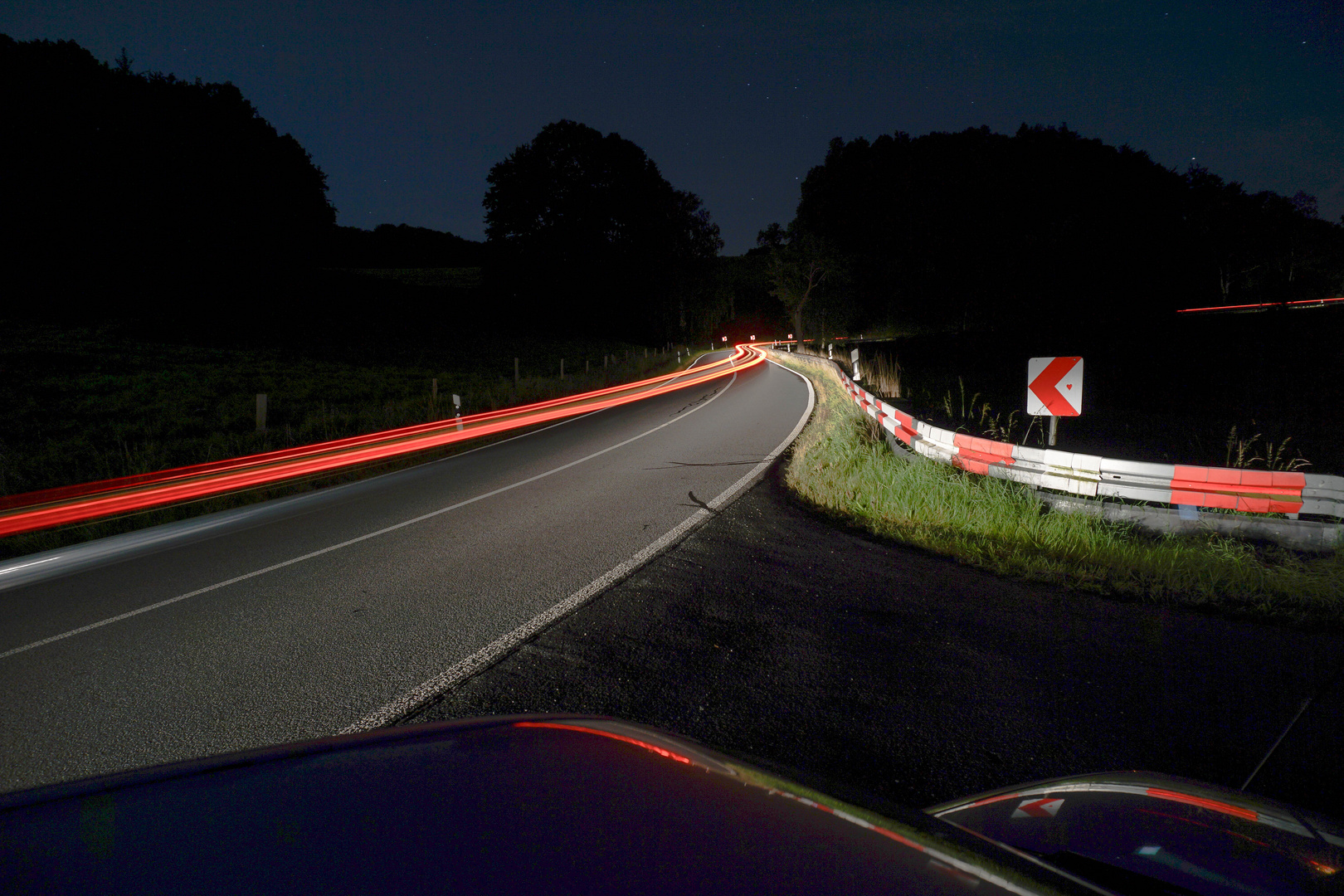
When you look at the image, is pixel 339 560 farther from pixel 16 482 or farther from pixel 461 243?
pixel 461 243

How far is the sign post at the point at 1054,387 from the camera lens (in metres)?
6.42


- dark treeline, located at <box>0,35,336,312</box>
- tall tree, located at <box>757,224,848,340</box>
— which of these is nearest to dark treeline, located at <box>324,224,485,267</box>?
dark treeline, located at <box>0,35,336,312</box>

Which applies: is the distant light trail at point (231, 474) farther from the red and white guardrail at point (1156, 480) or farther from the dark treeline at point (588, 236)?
the dark treeline at point (588, 236)

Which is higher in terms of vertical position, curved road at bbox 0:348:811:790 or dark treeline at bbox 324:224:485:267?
dark treeline at bbox 324:224:485:267

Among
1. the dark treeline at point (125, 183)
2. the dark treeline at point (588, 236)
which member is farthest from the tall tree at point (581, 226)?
the dark treeline at point (125, 183)

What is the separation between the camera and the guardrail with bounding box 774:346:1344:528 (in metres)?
4.94

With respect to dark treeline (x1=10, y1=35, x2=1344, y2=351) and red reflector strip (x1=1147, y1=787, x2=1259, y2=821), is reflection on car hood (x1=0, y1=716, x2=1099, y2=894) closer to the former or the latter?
red reflector strip (x1=1147, y1=787, x2=1259, y2=821)

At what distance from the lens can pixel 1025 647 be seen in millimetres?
3787

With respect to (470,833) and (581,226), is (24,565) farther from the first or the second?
(581,226)

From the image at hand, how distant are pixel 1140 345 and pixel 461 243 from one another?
113 m

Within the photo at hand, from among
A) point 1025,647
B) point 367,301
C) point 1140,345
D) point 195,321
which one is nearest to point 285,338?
point 195,321

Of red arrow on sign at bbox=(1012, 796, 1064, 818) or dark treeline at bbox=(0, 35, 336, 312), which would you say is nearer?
red arrow on sign at bbox=(1012, 796, 1064, 818)

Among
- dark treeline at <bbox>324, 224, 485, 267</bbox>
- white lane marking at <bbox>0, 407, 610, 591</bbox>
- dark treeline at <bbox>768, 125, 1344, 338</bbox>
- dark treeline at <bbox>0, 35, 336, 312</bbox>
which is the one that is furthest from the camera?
dark treeline at <bbox>324, 224, 485, 267</bbox>

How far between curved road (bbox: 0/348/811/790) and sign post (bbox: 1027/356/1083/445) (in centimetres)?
376
